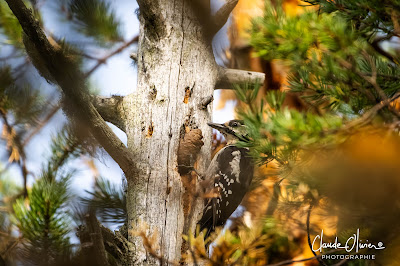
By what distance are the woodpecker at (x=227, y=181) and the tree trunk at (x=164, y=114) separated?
364mm

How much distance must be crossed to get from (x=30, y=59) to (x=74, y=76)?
381 mm

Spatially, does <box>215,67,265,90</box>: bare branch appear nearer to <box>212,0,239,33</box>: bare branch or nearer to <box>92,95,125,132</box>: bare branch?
<box>212,0,239,33</box>: bare branch

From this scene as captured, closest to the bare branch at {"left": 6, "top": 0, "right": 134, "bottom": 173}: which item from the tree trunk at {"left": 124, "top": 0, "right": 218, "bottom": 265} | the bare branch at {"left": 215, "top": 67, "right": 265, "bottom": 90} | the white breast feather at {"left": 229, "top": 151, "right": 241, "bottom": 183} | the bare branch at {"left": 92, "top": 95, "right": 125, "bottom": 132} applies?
the tree trunk at {"left": 124, "top": 0, "right": 218, "bottom": 265}

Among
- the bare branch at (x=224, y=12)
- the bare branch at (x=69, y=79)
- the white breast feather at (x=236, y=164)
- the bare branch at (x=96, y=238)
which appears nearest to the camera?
the bare branch at (x=69, y=79)

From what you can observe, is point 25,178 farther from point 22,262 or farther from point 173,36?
point 173,36

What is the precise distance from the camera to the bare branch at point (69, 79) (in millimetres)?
1396

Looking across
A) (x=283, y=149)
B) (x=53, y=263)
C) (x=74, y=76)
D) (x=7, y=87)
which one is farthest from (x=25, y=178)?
(x=283, y=149)

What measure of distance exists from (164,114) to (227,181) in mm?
887

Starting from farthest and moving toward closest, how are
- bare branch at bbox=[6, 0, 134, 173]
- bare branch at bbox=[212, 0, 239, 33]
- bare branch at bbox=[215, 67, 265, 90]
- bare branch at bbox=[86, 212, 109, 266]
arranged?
bare branch at bbox=[215, 67, 265, 90] < bare branch at bbox=[212, 0, 239, 33] < bare branch at bbox=[86, 212, 109, 266] < bare branch at bbox=[6, 0, 134, 173]

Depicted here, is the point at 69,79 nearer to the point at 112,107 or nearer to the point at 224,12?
the point at 112,107

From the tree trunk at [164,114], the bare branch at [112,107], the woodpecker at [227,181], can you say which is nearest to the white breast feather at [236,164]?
the woodpecker at [227,181]

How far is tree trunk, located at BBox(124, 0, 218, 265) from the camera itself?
6.75 ft

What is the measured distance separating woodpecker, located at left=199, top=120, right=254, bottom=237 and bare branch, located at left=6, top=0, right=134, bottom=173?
80cm

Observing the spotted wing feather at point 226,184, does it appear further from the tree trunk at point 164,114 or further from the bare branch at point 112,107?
the bare branch at point 112,107
